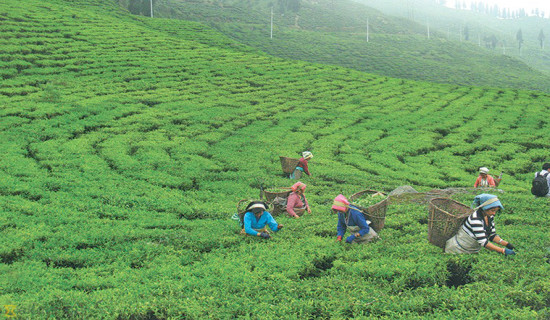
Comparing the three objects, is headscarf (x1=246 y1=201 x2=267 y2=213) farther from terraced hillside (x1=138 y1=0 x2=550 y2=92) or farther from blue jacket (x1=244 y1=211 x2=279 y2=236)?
terraced hillside (x1=138 y1=0 x2=550 y2=92)

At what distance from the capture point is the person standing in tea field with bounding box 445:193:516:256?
788 centimetres

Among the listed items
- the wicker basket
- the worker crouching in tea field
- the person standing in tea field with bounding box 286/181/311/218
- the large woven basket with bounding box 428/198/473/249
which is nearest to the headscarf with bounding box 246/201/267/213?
the worker crouching in tea field

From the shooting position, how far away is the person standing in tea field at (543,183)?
12656 mm

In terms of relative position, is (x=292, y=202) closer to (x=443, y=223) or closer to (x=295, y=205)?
(x=295, y=205)

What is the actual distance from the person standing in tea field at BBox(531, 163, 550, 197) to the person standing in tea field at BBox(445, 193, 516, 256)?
5.79 metres

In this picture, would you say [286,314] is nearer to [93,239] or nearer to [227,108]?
[93,239]

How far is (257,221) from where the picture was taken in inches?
387

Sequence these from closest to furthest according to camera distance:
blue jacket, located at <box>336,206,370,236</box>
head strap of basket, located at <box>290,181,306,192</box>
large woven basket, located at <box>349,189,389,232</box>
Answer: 1. blue jacket, located at <box>336,206,370,236</box>
2. large woven basket, located at <box>349,189,389,232</box>
3. head strap of basket, located at <box>290,181,306,192</box>

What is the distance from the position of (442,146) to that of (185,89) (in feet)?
68.4

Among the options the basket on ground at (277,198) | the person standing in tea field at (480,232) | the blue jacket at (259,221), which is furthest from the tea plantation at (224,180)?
the basket on ground at (277,198)

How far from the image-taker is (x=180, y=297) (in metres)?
7.00

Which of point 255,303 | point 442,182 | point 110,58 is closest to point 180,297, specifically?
point 255,303

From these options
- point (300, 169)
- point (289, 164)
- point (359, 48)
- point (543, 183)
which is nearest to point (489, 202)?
point (543, 183)

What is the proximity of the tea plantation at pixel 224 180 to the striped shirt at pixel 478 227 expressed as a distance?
529 millimetres
